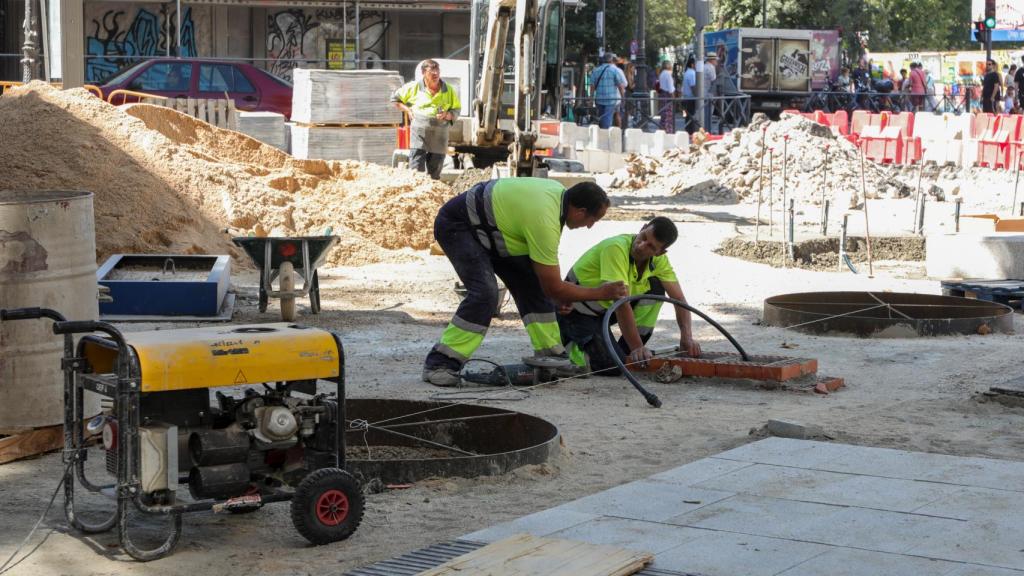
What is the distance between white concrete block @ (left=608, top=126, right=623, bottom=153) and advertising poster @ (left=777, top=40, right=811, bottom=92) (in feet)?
46.5

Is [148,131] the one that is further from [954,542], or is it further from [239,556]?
[954,542]

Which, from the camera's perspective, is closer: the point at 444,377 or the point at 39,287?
the point at 39,287

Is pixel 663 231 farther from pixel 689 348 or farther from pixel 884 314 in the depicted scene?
pixel 884 314

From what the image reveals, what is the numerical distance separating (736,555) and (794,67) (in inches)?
1497

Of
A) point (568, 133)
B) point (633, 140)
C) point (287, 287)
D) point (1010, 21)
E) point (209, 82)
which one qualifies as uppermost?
point (1010, 21)

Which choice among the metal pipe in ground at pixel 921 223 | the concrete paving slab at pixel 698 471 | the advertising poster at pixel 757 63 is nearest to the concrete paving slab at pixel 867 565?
the concrete paving slab at pixel 698 471

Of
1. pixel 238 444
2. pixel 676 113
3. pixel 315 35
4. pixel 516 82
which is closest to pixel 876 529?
pixel 238 444

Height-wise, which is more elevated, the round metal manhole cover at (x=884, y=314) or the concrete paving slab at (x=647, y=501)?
the round metal manhole cover at (x=884, y=314)

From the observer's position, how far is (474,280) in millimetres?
8453

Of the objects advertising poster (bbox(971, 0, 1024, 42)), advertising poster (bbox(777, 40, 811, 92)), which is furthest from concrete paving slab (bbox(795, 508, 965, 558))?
advertising poster (bbox(971, 0, 1024, 42))

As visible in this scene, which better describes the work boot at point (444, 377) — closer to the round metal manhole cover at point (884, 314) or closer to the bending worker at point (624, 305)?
the bending worker at point (624, 305)

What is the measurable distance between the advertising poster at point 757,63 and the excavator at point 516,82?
20235mm

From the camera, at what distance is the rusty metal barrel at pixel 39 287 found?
6.30 metres

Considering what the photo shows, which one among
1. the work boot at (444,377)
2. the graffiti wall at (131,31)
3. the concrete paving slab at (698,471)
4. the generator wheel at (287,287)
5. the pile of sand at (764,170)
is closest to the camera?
the concrete paving slab at (698,471)
